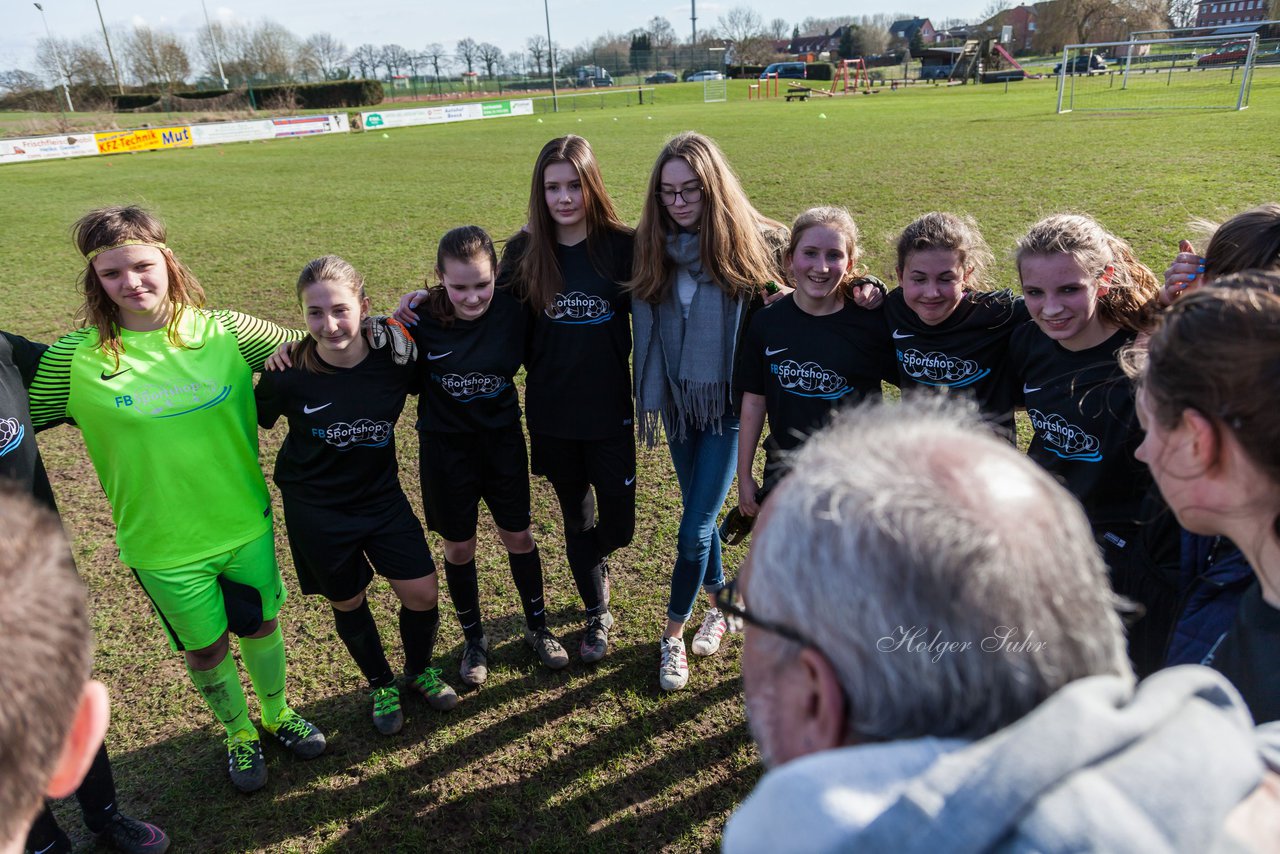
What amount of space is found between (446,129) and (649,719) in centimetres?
3608

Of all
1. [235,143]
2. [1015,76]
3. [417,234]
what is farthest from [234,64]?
[417,234]

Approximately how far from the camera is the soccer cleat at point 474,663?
360 cm

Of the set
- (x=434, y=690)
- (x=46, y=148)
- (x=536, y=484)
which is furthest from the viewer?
(x=46, y=148)

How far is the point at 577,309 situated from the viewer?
3.34 m

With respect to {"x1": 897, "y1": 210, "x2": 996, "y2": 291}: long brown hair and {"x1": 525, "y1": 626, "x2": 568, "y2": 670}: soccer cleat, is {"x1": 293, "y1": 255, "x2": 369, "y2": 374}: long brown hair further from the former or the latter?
{"x1": 897, "y1": 210, "x2": 996, "y2": 291}: long brown hair

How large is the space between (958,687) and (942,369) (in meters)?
2.21

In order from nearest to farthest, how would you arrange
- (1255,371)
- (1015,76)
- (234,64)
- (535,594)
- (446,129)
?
(1255,371)
(535,594)
(446,129)
(1015,76)
(234,64)

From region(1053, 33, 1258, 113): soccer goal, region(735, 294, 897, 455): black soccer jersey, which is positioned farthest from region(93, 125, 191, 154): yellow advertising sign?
region(735, 294, 897, 455): black soccer jersey

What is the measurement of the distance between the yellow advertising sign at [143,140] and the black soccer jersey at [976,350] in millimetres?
35414

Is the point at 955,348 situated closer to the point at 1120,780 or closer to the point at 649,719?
the point at 649,719

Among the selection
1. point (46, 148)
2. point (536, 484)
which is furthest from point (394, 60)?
point (536, 484)

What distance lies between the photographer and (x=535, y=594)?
3770mm

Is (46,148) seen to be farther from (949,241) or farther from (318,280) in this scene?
(949,241)

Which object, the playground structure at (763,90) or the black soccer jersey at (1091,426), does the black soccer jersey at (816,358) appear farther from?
the playground structure at (763,90)
